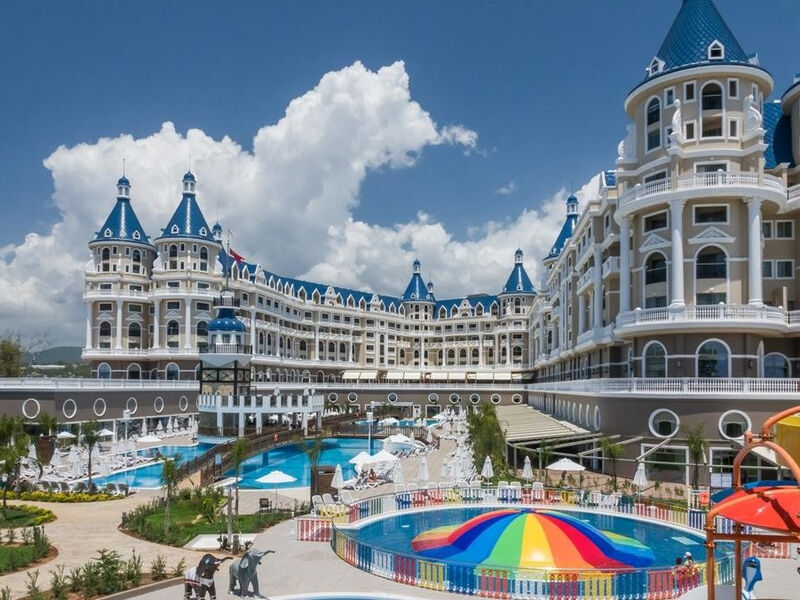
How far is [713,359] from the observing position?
3394 centimetres

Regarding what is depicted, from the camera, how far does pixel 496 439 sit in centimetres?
3469

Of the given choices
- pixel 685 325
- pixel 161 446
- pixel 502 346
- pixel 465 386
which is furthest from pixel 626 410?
pixel 502 346

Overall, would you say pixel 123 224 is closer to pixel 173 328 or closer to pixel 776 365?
pixel 173 328

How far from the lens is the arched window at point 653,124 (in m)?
37.8

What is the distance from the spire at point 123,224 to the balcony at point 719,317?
2414 inches

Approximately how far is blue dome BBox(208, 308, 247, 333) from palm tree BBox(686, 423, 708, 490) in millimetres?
39327

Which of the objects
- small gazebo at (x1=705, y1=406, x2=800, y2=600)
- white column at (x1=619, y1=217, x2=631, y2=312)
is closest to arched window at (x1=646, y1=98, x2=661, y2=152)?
white column at (x1=619, y1=217, x2=631, y2=312)

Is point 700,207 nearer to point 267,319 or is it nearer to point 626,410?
point 626,410

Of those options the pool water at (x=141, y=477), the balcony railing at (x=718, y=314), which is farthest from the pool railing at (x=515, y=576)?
the balcony railing at (x=718, y=314)

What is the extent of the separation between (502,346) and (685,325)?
73725 mm

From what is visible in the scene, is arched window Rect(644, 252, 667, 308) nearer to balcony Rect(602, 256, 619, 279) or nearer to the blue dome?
balcony Rect(602, 256, 619, 279)

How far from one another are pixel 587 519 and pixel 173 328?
58.6m

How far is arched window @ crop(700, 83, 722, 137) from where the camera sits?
36.1 metres

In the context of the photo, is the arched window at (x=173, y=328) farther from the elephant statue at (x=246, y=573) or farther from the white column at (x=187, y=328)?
the elephant statue at (x=246, y=573)
